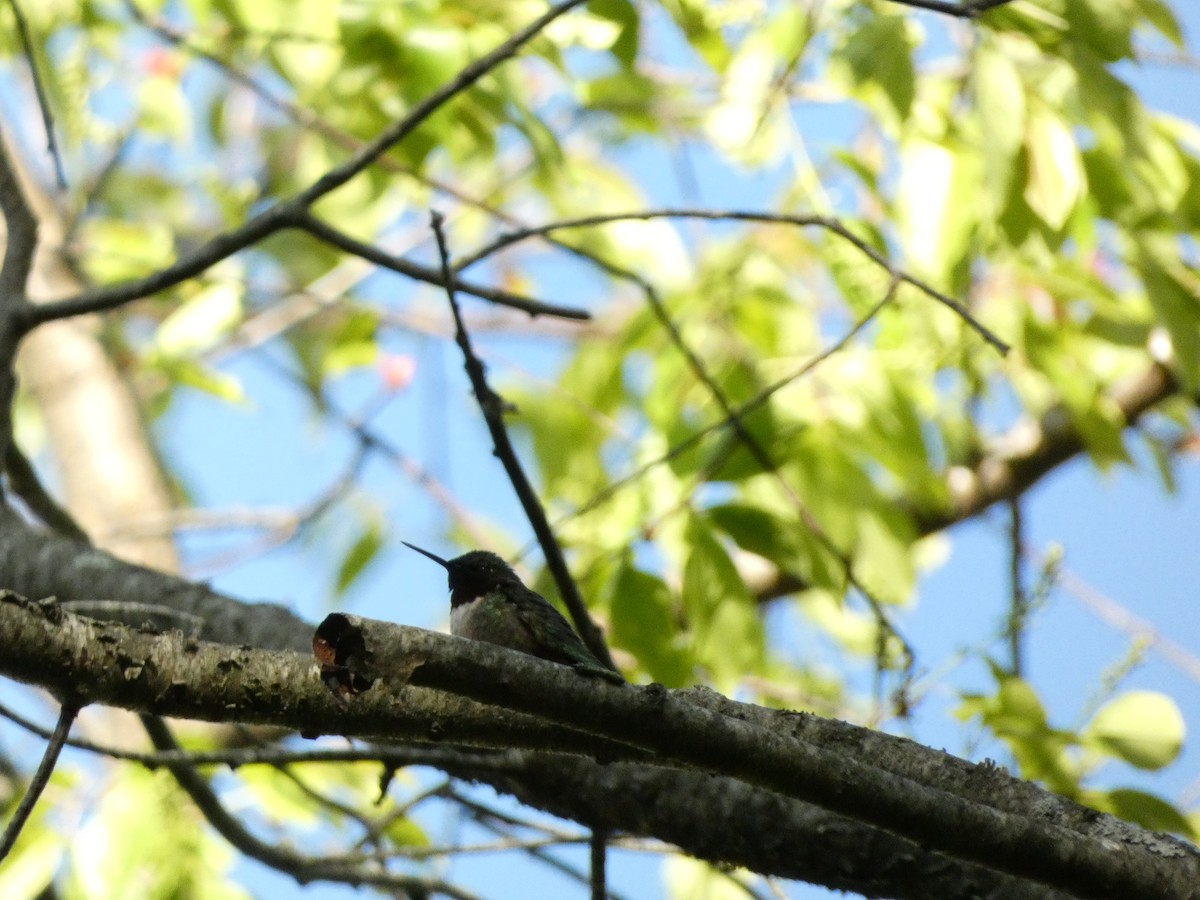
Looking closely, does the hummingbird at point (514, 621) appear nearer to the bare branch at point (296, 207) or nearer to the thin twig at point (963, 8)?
the bare branch at point (296, 207)

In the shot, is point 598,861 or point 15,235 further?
point 15,235

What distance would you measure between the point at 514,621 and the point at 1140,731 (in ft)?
5.57

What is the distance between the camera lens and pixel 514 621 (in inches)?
149

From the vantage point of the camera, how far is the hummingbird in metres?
3.70

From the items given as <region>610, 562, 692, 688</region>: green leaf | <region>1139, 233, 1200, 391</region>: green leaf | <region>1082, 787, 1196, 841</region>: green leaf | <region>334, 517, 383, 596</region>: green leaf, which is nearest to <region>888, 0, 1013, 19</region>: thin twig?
<region>1139, 233, 1200, 391</region>: green leaf

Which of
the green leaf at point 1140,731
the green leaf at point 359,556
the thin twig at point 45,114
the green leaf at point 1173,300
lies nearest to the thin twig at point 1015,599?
the green leaf at point 1140,731

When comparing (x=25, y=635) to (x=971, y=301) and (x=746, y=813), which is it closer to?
(x=746, y=813)

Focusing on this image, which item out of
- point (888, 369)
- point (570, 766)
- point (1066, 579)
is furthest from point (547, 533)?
point (1066, 579)

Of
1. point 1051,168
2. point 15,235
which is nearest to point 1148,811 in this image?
point 1051,168

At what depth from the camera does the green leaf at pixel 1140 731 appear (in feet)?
10.7

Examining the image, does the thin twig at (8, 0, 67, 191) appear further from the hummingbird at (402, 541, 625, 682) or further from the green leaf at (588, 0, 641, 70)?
the hummingbird at (402, 541, 625, 682)

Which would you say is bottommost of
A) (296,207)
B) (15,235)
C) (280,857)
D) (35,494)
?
(280,857)

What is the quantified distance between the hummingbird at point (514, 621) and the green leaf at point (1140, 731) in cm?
132

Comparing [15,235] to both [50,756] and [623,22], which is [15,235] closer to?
[623,22]
